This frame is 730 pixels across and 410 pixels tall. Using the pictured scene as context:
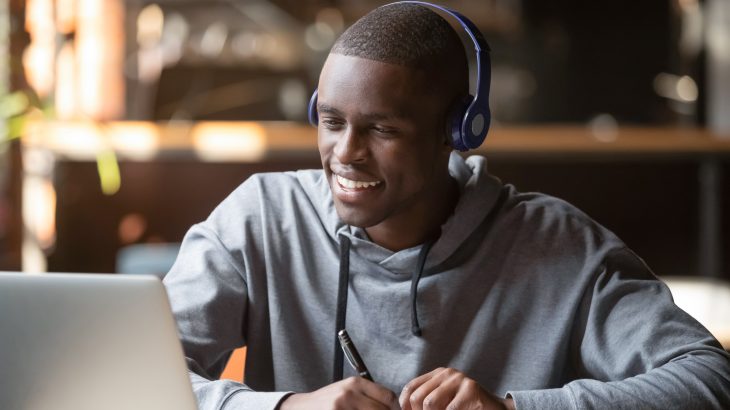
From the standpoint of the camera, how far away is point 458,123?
120 centimetres

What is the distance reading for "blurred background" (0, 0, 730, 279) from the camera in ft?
A: 10.1

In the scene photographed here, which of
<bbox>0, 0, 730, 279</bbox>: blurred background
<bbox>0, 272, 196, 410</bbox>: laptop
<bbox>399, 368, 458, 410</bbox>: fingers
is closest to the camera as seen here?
<bbox>0, 272, 196, 410</bbox>: laptop

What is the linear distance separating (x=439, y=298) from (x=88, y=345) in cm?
57

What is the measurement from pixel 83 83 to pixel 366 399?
359 centimetres

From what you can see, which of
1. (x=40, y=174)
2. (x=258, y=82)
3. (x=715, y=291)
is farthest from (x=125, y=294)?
(x=258, y=82)

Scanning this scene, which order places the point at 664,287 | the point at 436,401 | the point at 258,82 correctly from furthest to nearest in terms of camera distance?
the point at 258,82, the point at 664,287, the point at 436,401

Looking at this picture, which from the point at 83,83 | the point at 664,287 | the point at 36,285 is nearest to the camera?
the point at 36,285

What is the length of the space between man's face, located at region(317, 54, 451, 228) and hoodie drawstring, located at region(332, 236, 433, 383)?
0.09 m

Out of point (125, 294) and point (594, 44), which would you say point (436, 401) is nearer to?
point (125, 294)

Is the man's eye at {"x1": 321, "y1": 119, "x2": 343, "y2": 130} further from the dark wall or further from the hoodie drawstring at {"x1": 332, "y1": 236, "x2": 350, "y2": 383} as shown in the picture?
the dark wall

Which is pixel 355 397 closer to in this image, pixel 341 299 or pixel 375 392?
pixel 375 392

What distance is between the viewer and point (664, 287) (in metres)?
1.22

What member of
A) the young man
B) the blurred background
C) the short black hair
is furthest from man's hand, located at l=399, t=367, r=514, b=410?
the blurred background

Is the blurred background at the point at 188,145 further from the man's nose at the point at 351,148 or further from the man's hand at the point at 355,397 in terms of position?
the man's hand at the point at 355,397
